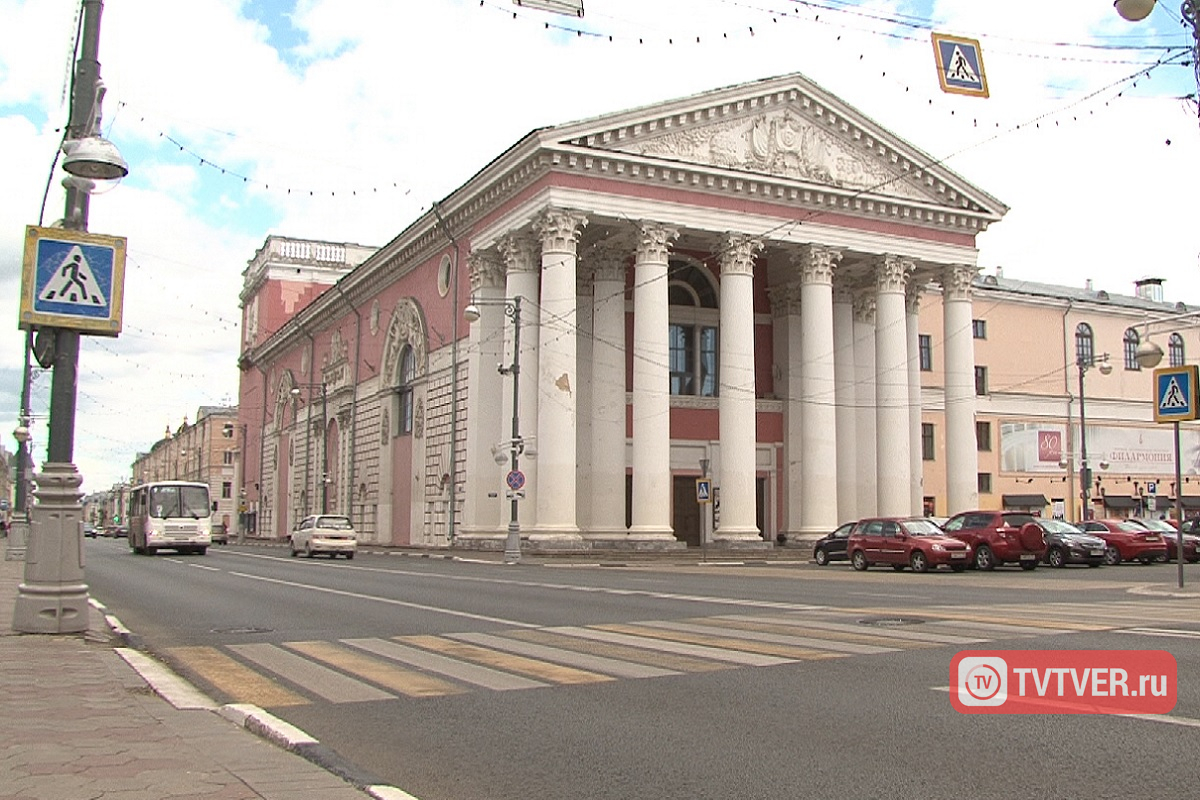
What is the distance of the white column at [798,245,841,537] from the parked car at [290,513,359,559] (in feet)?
54.9

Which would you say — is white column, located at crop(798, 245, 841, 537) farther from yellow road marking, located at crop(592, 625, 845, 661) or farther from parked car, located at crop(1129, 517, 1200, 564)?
yellow road marking, located at crop(592, 625, 845, 661)

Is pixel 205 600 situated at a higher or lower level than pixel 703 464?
lower

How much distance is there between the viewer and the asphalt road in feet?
→ 19.3

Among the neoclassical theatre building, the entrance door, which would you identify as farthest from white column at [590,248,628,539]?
the entrance door

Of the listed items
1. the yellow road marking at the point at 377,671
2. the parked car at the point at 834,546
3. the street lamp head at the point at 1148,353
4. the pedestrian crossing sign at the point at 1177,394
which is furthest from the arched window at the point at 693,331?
the yellow road marking at the point at 377,671

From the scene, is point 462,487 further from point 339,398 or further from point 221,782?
point 221,782

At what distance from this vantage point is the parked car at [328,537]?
132ft

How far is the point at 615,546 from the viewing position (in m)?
38.6

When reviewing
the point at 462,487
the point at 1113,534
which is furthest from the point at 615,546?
the point at 1113,534

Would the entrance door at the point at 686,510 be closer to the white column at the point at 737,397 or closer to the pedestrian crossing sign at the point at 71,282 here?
the white column at the point at 737,397

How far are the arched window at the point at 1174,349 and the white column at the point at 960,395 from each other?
26587 mm

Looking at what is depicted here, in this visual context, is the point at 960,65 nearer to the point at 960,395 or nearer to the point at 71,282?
the point at 71,282

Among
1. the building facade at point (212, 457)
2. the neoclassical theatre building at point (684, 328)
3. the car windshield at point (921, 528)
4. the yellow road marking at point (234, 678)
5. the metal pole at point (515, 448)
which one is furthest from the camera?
the building facade at point (212, 457)

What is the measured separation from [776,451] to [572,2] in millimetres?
34104
